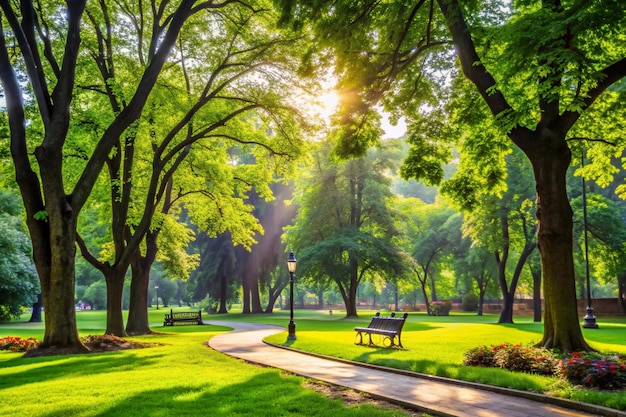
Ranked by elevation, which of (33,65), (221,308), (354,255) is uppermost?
(33,65)

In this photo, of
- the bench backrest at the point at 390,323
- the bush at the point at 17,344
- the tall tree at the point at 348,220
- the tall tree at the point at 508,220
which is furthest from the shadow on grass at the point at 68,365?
the tall tree at the point at 348,220

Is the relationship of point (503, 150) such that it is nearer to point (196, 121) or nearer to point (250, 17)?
point (250, 17)

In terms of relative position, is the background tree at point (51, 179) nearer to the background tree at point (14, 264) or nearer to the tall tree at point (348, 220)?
the background tree at point (14, 264)

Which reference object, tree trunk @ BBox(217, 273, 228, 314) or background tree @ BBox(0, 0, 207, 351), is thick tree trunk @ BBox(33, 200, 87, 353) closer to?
background tree @ BBox(0, 0, 207, 351)

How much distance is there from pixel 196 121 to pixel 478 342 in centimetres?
1429

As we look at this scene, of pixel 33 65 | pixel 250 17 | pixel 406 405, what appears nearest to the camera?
pixel 406 405

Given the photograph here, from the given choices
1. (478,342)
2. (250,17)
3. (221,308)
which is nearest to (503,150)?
(478,342)

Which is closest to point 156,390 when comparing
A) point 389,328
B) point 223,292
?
point 389,328

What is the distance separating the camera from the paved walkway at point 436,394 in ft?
21.7

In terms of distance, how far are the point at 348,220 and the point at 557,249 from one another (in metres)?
29.2

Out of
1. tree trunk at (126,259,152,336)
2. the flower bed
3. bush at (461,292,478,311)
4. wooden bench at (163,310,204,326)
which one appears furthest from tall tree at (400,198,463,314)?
the flower bed

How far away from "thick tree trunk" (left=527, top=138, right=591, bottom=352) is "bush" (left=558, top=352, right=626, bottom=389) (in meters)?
2.46

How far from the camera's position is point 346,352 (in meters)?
13.6

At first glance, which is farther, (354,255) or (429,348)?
(354,255)
